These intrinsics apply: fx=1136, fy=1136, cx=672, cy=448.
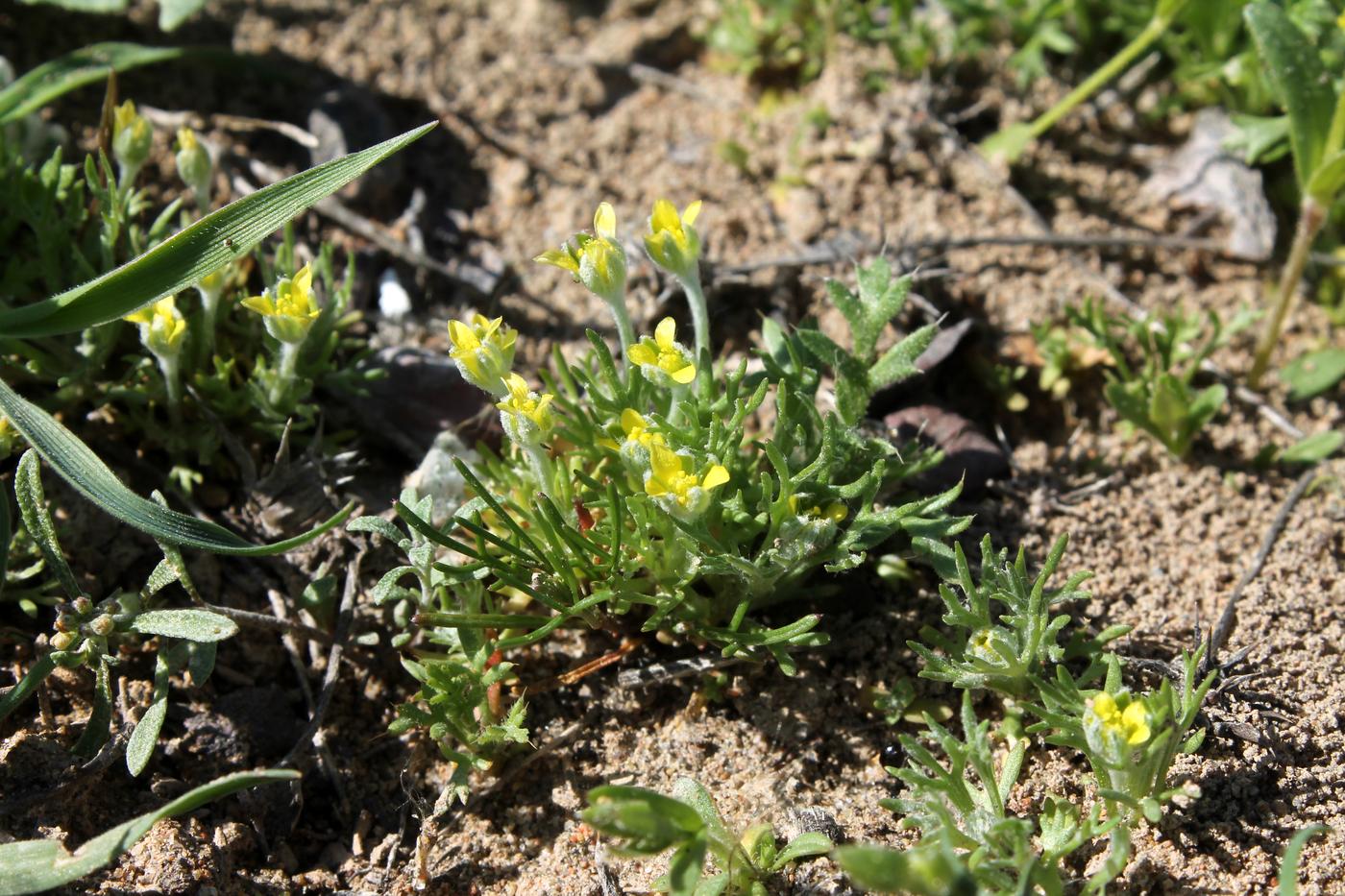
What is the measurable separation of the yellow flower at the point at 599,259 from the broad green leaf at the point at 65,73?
179 cm

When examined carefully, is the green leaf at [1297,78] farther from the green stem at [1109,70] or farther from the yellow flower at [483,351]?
the yellow flower at [483,351]

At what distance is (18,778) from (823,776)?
1.82 metres

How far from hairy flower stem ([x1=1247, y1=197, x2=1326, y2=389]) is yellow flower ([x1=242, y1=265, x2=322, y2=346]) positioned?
2.79 metres

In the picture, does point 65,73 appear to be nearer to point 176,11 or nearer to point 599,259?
point 176,11

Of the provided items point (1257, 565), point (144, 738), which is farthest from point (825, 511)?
point (144, 738)

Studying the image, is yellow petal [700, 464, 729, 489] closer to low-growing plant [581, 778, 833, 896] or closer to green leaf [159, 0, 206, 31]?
low-growing plant [581, 778, 833, 896]

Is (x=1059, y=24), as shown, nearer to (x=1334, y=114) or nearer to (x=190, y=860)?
(x=1334, y=114)

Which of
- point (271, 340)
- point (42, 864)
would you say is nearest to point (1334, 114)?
point (271, 340)

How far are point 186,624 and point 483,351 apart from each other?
0.89m

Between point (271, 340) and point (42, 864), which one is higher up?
point (271, 340)

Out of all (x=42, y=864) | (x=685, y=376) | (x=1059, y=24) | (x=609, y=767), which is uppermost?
(x=1059, y=24)

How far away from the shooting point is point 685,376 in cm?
249

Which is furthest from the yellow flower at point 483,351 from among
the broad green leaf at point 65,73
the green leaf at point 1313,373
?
the green leaf at point 1313,373

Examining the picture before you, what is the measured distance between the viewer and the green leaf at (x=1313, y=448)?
10.8 ft
